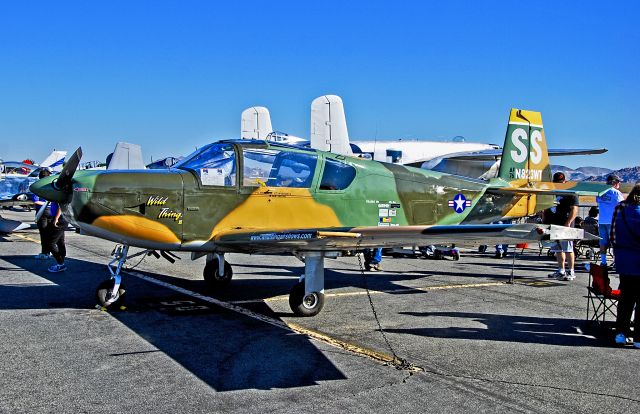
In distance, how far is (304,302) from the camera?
742cm

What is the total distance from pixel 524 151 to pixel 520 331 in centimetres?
643

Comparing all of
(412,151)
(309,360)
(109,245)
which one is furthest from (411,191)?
(412,151)

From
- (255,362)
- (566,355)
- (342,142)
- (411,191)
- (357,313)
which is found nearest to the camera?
(255,362)

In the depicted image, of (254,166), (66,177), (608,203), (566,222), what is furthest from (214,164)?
(608,203)

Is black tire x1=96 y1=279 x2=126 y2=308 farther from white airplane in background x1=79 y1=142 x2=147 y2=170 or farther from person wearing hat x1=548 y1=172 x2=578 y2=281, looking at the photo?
white airplane in background x1=79 y1=142 x2=147 y2=170

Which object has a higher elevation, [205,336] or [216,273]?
[216,273]

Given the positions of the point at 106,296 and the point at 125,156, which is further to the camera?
the point at 125,156

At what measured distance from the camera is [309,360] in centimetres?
545

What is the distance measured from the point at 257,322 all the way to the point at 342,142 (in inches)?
638

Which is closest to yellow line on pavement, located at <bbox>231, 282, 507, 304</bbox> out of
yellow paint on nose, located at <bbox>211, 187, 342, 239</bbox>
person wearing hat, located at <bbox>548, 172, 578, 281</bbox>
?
yellow paint on nose, located at <bbox>211, 187, 342, 239</bbox>

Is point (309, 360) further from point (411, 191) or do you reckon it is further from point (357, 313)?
point (411, 191)

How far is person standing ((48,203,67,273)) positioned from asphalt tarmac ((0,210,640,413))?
2.94 feet

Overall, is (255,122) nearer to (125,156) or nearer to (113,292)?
(125,156)

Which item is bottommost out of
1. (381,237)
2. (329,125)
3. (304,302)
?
(304,302)
